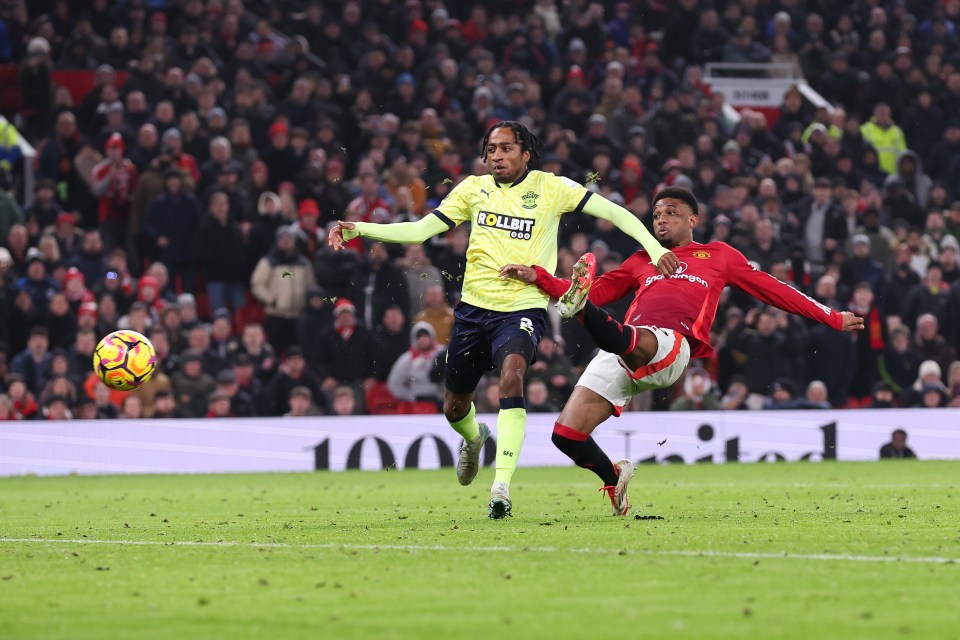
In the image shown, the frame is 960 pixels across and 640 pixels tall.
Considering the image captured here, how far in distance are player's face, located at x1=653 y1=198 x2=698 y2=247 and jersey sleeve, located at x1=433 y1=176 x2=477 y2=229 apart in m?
1.30

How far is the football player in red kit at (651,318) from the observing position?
995cm

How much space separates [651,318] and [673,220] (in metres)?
0.78

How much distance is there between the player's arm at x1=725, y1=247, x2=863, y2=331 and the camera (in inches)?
409

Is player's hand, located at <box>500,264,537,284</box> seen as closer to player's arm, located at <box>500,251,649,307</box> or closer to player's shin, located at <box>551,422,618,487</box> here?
player's arm, located at <box>500,251,649,307</box>

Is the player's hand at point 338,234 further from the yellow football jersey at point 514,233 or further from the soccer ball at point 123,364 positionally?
the soccer ball at point 123,364

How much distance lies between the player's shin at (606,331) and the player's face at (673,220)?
126 centimetres

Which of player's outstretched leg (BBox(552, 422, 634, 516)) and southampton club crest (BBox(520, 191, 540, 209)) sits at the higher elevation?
southampton club crest (BBox(520, 191, 540, 209))

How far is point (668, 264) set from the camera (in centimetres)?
983

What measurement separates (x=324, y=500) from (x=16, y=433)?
683 cm

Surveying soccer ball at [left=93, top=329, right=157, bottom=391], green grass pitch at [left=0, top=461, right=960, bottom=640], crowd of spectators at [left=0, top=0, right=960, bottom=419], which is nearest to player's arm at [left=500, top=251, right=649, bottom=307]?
green grass pitch at [left=0, top=461, right=960, bottom=640]

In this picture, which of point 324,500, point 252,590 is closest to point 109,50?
point 324,500

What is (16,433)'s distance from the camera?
1831 centimetres

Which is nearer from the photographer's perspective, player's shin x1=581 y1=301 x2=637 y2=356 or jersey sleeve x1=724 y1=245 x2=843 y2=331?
player's shin x1=581 y1=301 x2=637 y2=356

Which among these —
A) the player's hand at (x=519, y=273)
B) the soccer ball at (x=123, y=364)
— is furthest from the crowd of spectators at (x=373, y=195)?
the player's hand at (x=519, y=273)
